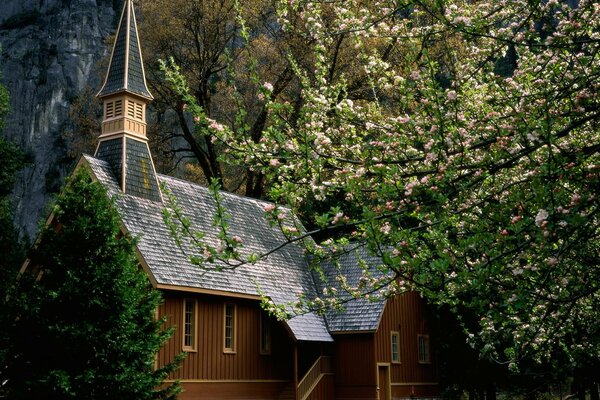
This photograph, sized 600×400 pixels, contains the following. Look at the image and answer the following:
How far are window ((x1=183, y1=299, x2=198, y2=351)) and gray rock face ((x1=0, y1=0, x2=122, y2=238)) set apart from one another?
4239 cm

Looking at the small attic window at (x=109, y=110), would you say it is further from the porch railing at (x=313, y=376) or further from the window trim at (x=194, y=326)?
the porch railing at (x=313, y=376)

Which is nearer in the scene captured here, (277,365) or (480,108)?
(480,108)

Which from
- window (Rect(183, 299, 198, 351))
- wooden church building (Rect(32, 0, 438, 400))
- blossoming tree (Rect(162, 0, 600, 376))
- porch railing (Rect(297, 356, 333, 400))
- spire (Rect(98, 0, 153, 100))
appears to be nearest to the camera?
blossoming tree (Rect(162, 0, 600, 376))

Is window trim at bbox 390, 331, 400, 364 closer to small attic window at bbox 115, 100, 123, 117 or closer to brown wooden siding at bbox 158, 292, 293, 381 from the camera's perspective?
brown wooden siding at bbox 158, 292, 293, 381

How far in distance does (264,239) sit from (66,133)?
41.3 ft

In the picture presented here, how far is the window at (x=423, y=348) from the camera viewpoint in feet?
93.0

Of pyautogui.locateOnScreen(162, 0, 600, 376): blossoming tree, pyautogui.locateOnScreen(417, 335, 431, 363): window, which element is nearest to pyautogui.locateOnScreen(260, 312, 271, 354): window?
pyautogui.locateOnScreen(417, 335, 431, 363): window

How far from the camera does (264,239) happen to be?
26891 millimetres

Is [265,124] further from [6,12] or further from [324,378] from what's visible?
[6,12]

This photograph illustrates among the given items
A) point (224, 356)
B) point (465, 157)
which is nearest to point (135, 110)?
point (224, 356)

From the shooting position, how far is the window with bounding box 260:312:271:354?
23.6 meters

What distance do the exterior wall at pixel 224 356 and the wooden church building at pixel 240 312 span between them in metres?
0.03

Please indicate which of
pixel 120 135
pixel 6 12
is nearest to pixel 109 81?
pixel 120 135

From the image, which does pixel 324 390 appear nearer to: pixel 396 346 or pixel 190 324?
pixel 396 346
